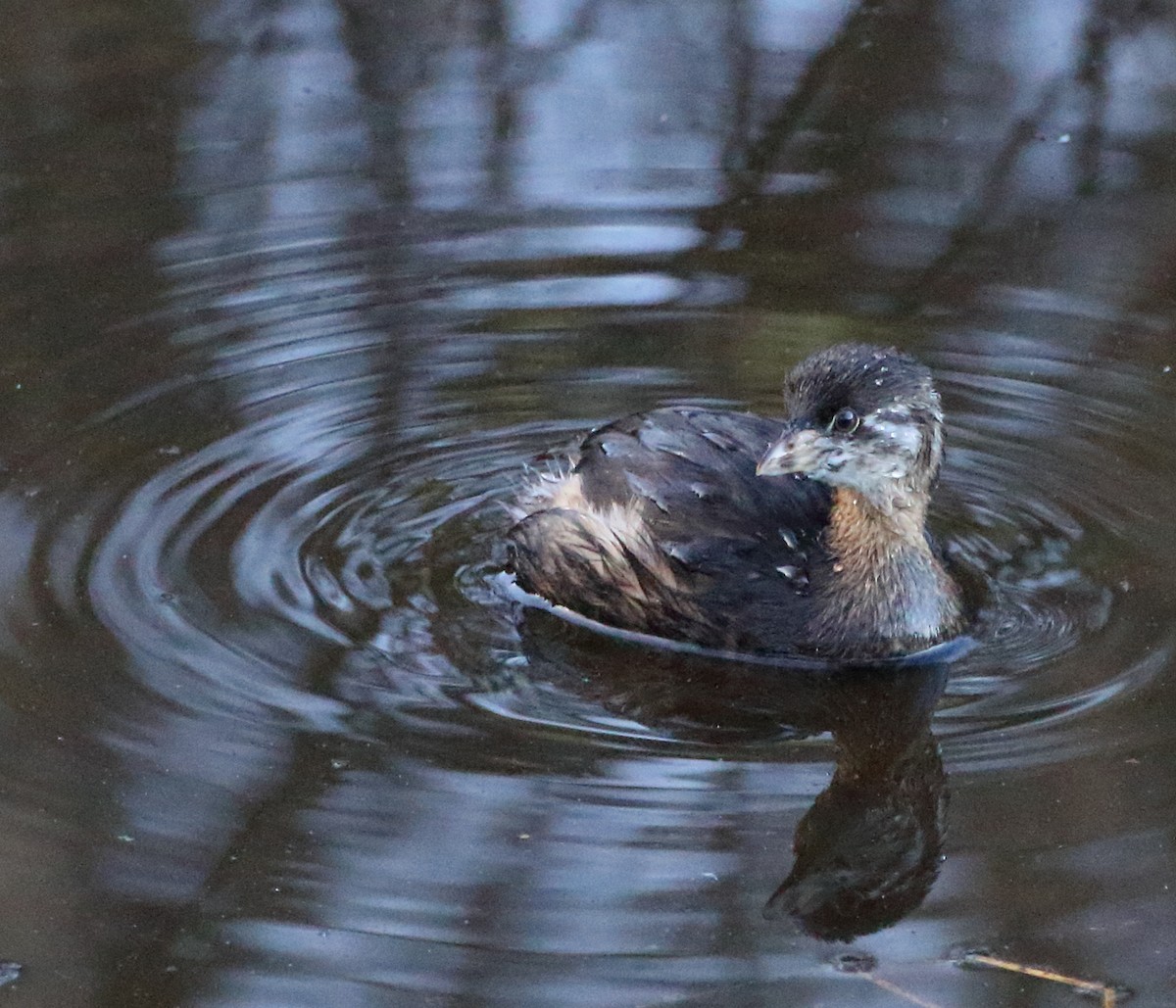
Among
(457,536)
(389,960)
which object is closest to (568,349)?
(457,536)

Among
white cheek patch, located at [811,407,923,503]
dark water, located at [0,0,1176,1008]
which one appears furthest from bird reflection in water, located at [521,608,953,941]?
white cheek patch, located at [811,407,923,503]

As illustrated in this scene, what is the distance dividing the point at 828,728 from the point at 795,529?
612 mm

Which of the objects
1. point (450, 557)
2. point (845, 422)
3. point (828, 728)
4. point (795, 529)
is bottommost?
point (828, 728)

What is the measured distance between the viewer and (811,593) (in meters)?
5.30

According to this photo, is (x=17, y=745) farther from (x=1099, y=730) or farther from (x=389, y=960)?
(x=1099, y=730)

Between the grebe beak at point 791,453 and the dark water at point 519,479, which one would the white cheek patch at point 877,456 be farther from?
the dark water at point 519,479

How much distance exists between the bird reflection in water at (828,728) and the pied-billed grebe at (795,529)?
9cm

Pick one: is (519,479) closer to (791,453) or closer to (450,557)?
(450,557)

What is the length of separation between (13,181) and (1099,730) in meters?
4.72

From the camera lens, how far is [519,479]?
6.05 meters

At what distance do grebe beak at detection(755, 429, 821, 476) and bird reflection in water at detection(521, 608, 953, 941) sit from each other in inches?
19.6

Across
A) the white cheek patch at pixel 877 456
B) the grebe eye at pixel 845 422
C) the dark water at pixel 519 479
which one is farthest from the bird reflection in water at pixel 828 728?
the grebe eye at pixel 845 422

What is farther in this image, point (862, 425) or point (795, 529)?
point (795, 529)

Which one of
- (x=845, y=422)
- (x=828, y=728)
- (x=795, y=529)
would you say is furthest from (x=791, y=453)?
(x=828, y=728)
